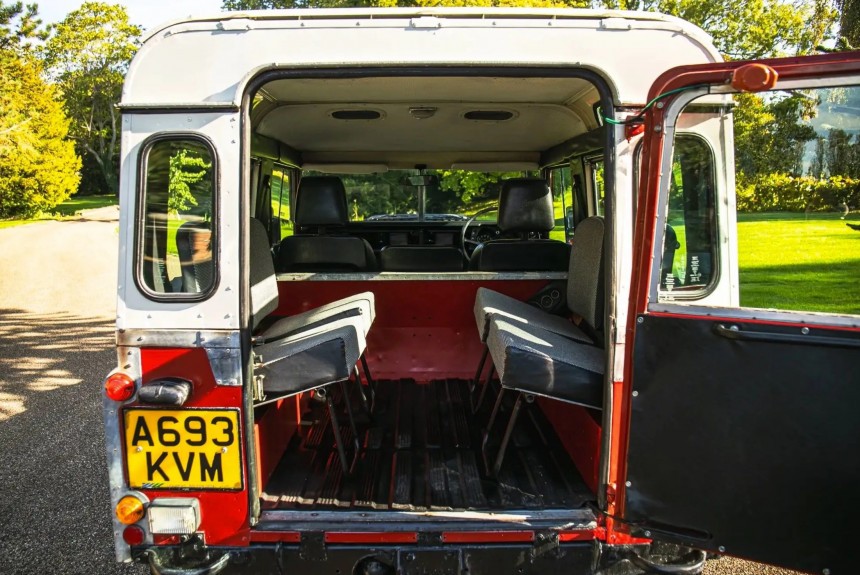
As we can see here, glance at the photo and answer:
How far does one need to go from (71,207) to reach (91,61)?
8.66 meters

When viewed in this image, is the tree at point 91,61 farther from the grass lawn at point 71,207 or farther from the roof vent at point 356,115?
the roof vent at point 356,115

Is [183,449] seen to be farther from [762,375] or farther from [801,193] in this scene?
[801,193]

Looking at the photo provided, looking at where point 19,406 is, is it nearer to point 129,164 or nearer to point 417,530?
point 129,164

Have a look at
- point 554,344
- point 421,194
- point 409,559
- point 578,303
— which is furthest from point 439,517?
point 421,194

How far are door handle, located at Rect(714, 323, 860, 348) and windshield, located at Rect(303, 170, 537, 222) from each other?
4.45 metres

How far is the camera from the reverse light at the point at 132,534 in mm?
2508

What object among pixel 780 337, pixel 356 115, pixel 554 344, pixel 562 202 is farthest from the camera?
pixel 562 202

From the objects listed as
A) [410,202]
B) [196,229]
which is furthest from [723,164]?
[410,202]

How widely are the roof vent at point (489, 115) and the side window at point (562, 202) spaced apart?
4.75ft

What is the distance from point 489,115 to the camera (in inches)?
166

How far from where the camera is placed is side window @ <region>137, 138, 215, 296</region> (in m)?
2.50

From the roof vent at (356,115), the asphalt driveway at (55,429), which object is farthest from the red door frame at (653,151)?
the roof vent at (356,115)

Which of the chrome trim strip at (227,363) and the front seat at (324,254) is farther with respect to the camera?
the front seat at (324,254)

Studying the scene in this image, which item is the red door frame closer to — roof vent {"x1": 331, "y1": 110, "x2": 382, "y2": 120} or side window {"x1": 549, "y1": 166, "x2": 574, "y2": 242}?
roof vent {"x1": 331, "y1": 110, "x2": 382, "y2": 120}
